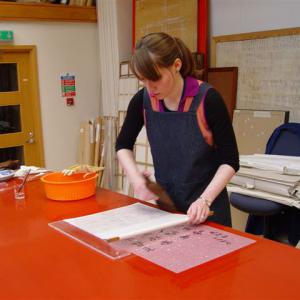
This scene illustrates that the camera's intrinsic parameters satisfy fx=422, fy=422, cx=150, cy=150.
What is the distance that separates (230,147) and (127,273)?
24.7 inches

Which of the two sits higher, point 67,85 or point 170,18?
point 170,18

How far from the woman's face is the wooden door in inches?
135

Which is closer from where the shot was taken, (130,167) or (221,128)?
(221,128)

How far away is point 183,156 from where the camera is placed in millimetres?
1641

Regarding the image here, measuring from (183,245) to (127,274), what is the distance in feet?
0.76

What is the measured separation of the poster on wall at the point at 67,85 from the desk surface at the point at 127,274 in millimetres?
3682

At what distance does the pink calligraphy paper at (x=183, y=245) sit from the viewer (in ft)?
3.95

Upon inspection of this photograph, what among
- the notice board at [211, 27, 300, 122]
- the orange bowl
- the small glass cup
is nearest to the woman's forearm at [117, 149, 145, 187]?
the orange bowl

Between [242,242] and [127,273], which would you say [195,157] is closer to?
[242,242]

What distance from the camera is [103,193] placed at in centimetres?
197

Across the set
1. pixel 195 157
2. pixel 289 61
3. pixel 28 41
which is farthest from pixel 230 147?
pixel 28 41

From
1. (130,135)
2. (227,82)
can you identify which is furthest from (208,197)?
(227,82)

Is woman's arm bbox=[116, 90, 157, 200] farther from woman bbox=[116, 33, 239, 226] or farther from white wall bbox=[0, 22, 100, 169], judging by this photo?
white wall bbox=[0, 22, 100, 169]

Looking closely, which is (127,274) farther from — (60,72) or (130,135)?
(60,72)
